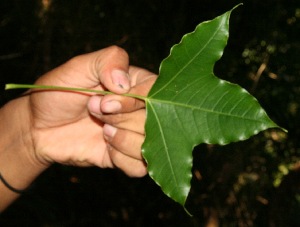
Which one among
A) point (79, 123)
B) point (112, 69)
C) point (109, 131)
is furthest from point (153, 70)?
point (112, 69)

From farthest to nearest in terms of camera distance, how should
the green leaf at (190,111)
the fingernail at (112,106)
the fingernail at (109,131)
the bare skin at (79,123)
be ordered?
the fingernail at (109,131)
the bare skin at (79,123)
the fingernail at (112,106)
the green leaf at (190,111)

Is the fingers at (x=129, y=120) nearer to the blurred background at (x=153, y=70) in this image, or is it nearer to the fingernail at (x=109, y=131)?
the fingernail at (x=109, y=131)

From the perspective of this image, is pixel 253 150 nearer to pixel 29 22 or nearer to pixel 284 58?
pixel 284 58

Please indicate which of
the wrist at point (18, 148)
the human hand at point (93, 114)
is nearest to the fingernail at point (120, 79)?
the human hand at point (93, 114)

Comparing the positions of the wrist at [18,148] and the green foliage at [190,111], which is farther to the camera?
the wrist at [18,148]

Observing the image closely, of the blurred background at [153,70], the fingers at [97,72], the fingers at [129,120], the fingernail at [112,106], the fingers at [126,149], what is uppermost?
the fingers at [97,72]

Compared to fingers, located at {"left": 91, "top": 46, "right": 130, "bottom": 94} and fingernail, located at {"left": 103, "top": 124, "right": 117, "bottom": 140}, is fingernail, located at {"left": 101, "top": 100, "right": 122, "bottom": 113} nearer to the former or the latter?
fingers, located at {"left": 91, "top": 46, "right": 130, "bottom": 94}

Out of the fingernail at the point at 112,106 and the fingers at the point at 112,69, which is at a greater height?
the fingers at the point at 112,69

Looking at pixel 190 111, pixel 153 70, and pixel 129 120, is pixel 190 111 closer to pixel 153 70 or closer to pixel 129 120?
pixel 129 120
